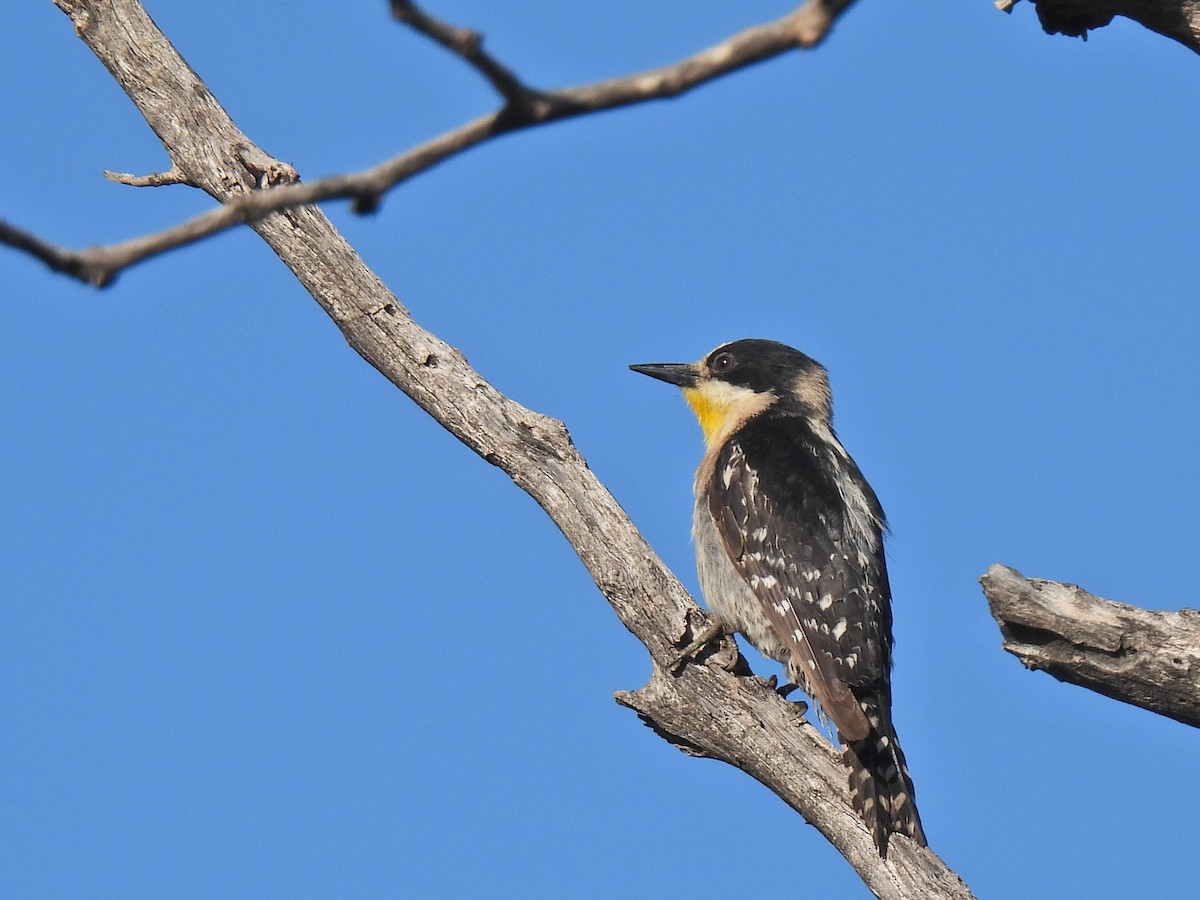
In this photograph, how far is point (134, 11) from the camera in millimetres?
6172

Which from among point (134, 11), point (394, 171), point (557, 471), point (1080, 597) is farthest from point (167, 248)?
point (134, 11)

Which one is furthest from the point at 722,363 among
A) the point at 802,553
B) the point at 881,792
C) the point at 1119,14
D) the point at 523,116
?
the point at 523,116

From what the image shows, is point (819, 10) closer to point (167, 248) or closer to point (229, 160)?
point (167, 248)

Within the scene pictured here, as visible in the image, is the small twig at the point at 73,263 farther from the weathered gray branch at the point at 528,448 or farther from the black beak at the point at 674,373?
the black beak at the point at 674,373

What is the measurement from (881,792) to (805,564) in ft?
5.65

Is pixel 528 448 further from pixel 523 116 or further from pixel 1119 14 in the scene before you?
pixel 523 116

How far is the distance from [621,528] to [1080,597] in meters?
1.84

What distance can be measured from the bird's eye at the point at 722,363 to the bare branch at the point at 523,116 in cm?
653

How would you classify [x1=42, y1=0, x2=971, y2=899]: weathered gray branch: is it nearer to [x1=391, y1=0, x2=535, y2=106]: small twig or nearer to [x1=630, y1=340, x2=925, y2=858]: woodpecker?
[x1=630, y1=340, x2=925, y2=858]: woodpecker

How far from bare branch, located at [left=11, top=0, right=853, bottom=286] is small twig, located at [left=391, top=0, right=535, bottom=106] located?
0.02 metres

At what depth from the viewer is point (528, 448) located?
5.85 metres

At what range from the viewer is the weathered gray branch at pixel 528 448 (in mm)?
5520

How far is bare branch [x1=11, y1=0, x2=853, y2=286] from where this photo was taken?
1879mm

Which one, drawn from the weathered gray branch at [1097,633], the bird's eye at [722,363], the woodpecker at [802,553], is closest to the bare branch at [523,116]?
the weathered gray branch at [1097,633]
